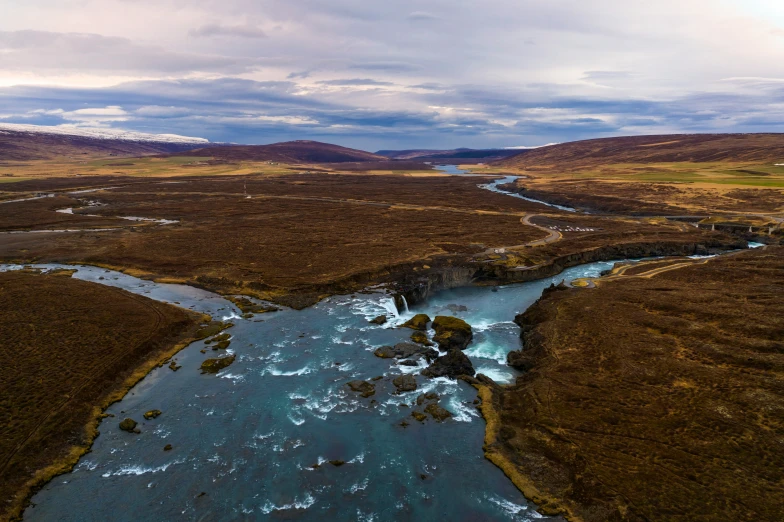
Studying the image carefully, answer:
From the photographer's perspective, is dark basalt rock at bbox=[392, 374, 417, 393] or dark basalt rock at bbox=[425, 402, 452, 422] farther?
dark basalt rock at bbox=[392, 374, 417, 393]

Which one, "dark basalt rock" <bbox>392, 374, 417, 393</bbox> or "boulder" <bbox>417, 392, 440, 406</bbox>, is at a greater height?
"dark basalt rock" <bbox>392, 374, 417, 393</bbox>

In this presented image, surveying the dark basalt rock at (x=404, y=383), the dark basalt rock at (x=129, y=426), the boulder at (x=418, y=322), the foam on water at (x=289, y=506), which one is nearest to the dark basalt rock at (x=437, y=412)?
the dark basalt rock at (x=404, y=383)

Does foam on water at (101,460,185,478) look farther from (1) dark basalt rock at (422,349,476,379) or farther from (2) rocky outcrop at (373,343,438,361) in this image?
(1) dark basalt rock at (422,349,476,379)

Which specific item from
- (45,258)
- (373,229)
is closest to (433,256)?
(373,229)

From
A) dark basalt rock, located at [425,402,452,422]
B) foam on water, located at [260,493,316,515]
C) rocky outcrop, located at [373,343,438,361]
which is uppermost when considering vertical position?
rocky outcrop, located at [373,343,438,361]

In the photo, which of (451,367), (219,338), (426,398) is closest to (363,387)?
(426,398)

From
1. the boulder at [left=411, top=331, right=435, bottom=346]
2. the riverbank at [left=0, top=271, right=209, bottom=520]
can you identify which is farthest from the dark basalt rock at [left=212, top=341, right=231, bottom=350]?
the boulder at [left=411, top=331, right=435, bottom=346]
